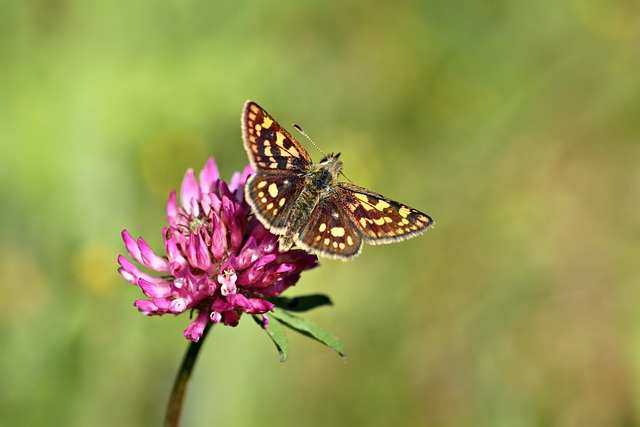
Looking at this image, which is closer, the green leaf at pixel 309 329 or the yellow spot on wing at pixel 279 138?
the green leaf at pixel 309 329

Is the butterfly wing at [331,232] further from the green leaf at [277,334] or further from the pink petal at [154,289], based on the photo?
the pink petal at [154,289]

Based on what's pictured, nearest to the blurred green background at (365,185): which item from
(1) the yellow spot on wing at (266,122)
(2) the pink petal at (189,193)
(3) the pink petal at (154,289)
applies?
(2) the pink petal at (189,193)

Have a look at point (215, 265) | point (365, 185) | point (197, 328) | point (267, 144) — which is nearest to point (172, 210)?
point (215, 265)

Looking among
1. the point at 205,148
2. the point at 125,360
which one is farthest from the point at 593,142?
the point at 125,360

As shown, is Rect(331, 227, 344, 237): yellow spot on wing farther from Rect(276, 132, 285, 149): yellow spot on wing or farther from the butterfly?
Rect(276, 132, 285, 149): yellow spot on wing

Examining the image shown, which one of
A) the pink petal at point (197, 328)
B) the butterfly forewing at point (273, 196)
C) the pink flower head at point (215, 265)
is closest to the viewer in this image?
the pink petal at point (197, 328)

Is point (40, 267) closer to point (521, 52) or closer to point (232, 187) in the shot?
point (232, 187)

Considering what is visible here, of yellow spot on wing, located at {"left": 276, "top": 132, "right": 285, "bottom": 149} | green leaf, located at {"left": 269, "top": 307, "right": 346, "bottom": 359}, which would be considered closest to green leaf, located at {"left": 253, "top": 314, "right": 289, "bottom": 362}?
green leaf, located at {"left": 269, "top": 307, "right": 346, "bottom": 359}
